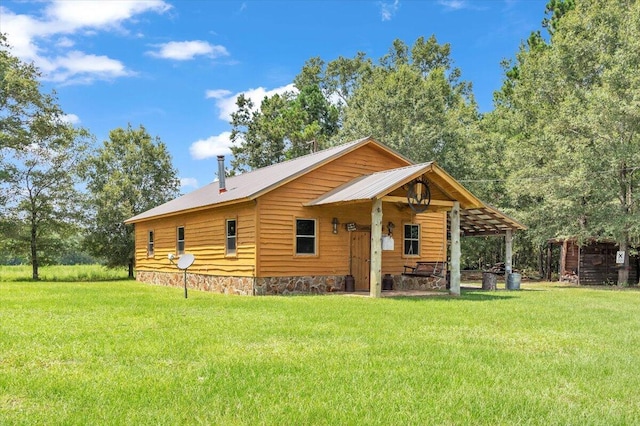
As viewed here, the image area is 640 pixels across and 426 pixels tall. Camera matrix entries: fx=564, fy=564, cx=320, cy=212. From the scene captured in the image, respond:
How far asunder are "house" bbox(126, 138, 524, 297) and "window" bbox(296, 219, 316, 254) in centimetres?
3

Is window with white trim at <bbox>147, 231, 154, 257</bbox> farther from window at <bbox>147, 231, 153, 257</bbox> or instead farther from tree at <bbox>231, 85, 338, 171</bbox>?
tree at <bbox>231, 85, 338, 171</bbox>

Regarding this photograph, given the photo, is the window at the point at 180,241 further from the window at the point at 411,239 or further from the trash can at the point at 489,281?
the trash can at the point at 489,281

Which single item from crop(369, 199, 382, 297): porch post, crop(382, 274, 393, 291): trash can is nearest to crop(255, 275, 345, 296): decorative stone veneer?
crop(382, 274, 393, 291): trash can

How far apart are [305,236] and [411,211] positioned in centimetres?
332

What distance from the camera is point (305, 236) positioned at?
16.8 m

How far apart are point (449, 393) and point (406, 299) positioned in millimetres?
9258

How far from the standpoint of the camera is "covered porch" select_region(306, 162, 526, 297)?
14648 mm

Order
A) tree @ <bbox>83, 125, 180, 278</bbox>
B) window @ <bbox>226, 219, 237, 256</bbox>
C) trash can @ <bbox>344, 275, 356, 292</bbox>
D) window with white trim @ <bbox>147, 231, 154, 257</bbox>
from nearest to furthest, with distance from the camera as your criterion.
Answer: trash can @ <bbox>344, 275, 356, 292</bbox>, window @ <bbox>226, 219, 237, 256</bbox>, window with white trim @ <bbox>147, 231, 154, 257</bbox>, tree @ <bbox>83, 125, 180, 278</bbox>

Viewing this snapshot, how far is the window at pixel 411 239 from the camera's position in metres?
18.8

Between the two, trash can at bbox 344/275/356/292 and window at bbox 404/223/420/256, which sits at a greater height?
window at bbox 404/223/420/256

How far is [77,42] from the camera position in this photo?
1672 centimetres

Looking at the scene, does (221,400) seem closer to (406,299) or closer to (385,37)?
(406,299)

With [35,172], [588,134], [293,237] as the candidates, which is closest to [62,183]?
[35,172]

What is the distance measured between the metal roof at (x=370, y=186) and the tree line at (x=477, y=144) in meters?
6.78
